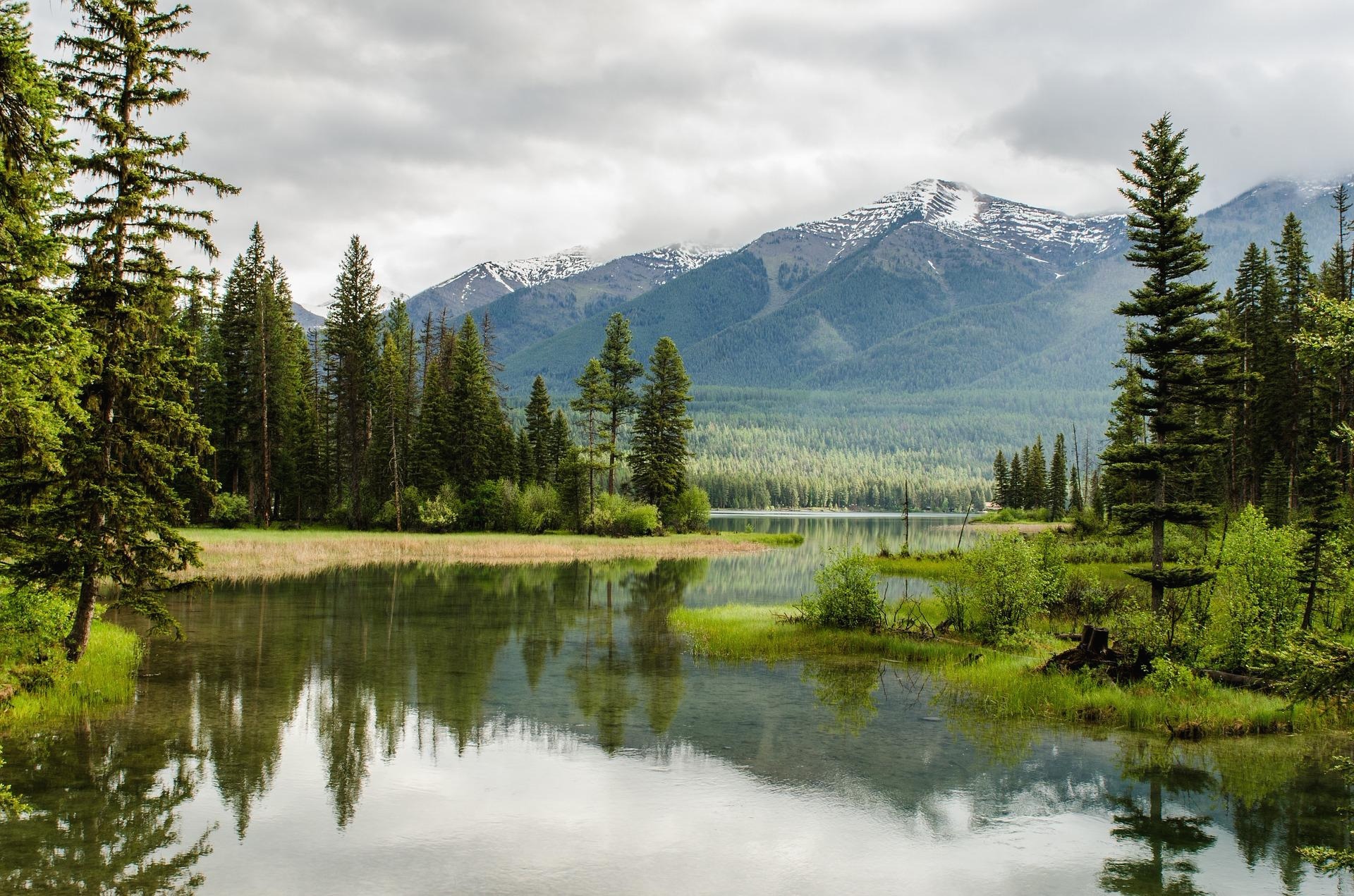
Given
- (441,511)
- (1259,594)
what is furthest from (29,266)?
(441,511)

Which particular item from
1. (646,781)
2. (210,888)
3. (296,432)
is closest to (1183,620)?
(646,781)

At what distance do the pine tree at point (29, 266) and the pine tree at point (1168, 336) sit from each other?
1137 inches

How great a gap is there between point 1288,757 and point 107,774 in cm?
2125

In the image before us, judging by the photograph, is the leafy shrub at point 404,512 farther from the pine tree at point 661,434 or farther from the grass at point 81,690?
the grass at point 81,690

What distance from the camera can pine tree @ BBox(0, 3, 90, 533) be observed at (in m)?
9.85

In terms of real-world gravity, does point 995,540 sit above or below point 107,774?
above

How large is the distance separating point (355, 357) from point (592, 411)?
72.4ft

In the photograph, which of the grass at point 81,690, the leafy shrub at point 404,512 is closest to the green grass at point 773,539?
the leafy shrub at point 404,512

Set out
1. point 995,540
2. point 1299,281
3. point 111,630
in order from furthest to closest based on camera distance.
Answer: point 1299,281 < point 995,540 < point 111,630

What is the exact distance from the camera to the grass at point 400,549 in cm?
4662

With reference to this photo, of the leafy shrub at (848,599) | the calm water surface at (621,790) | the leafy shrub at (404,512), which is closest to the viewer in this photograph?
the calm water surface at (621,790)

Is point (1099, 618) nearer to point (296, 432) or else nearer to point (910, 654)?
point (910, 654)

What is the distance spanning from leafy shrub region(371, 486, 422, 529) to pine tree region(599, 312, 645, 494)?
56.8ft

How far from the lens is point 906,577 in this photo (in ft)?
160
